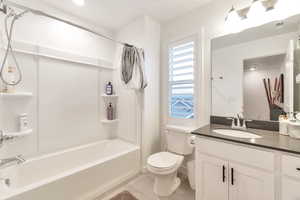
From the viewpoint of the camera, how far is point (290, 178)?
1.00 m

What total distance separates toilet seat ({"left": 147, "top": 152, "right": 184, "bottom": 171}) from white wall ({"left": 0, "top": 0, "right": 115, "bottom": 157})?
49.5 inches

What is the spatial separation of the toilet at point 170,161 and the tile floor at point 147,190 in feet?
0.20

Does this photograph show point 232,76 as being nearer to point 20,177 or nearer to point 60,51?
point 60,51

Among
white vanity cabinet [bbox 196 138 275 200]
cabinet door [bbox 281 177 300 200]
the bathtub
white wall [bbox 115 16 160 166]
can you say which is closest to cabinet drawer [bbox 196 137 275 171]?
white vanity cabinet [bbox 196 138 275 200]

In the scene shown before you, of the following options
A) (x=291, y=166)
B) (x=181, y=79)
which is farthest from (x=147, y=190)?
(x=181, y=79)

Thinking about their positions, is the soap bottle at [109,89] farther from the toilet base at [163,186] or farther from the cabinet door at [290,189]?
the cabinet door at [290,189]

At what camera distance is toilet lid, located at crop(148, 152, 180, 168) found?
1725 mm

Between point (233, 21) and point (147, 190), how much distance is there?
2369 mm

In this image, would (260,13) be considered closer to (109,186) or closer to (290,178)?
(290,178)

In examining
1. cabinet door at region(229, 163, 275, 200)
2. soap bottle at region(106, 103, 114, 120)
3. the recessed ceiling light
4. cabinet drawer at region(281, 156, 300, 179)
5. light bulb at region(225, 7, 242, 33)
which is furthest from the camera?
soap bottle at region(106, 103, 114, 120)

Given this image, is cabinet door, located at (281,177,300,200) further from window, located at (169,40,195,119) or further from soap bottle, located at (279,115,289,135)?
window, located at (169,40,195,119)

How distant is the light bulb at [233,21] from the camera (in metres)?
1.66

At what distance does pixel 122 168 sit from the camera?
6.70 feet

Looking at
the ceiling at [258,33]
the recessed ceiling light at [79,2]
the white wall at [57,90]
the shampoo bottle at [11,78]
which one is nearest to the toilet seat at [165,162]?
the white wall at [57,90]
